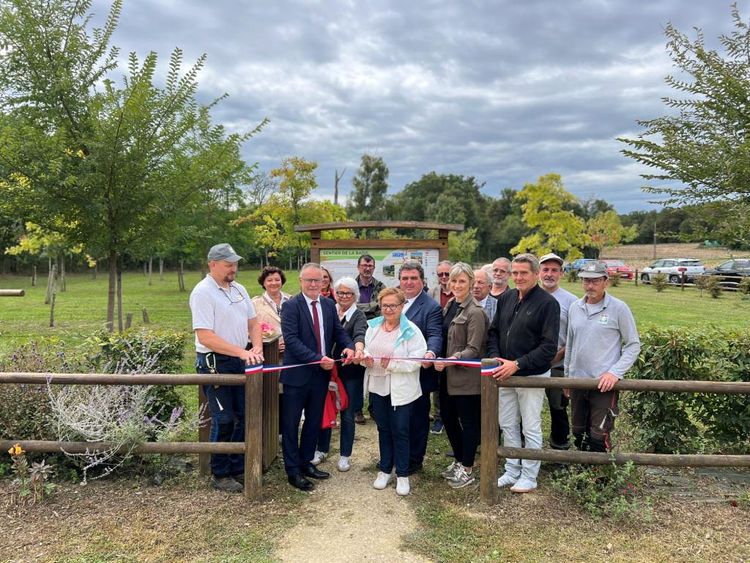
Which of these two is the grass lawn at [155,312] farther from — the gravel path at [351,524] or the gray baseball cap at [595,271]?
the gravel path at [351,524]

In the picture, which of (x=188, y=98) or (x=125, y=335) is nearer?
(x=125, y=335)

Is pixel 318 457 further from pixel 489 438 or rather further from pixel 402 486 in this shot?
pixel 489 438

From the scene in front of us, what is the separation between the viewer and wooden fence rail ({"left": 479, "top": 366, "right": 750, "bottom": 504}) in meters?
3.75

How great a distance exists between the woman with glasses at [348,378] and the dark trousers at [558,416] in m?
1.75

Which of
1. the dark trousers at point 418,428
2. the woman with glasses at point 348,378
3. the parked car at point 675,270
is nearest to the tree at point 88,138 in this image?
the woman with glasses at point 348,378

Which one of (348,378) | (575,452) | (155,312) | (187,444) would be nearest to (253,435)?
(187,444)

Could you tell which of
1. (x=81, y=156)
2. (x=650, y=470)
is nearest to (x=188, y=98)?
(x=81, y=156)

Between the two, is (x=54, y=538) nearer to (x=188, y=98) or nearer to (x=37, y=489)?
(x=37, y=489)

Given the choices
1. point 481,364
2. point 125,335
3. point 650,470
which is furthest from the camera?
point 125,335

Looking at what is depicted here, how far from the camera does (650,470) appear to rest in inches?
177

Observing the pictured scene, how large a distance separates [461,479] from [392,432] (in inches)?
27.6

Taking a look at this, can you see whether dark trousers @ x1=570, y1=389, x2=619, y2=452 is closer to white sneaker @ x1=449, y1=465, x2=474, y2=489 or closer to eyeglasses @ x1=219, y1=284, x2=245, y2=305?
white sneaker @ x1=449, y1=465, x2=474, y2=489

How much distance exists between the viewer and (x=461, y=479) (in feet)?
13.8

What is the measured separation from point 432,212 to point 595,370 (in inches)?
2042
